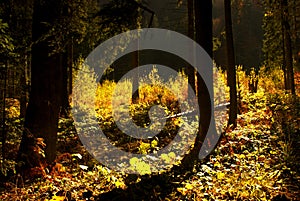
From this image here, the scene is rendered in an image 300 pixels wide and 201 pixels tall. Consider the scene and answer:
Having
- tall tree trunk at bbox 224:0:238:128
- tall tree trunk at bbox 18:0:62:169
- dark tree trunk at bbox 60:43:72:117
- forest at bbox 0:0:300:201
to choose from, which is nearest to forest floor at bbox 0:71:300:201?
forest at bbox 0:0:300:201

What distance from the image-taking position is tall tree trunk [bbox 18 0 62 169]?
680 cm

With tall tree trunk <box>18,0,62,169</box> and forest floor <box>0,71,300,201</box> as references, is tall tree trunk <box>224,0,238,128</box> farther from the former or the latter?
tall tree trunk <box>18,0,62,169</box>

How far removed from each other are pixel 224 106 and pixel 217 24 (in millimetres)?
62680

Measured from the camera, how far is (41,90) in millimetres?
6945

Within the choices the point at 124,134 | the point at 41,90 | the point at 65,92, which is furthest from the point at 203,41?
the point at 65,92

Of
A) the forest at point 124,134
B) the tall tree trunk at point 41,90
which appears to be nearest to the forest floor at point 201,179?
the forest at point 124,134

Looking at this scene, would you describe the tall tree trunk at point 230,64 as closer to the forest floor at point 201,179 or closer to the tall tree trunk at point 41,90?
the forest floor at point 201,179

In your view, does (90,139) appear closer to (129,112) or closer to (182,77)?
(129,112)

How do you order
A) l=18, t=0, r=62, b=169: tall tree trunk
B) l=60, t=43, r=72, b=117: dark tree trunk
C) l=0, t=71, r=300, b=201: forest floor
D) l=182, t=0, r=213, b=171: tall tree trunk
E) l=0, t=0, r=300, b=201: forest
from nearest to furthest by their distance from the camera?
1. l=0, t=71, r=300, b=201: forest floor
2. l=0, t=0, r=300, b=201: forest
3. l=18, t=0, r=62, b=169: tall tree trunk
4. l=182, t=0, r=213, b=171: tall tree trunk
5. l=60, t=43, r=72, b=117: dark tree trunk

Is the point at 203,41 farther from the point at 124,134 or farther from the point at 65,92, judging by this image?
the point at 65,92

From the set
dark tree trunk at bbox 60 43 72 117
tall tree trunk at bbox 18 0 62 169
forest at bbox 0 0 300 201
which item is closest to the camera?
forest at bbox 0 0 300 201

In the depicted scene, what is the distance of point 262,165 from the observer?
21.6 ft

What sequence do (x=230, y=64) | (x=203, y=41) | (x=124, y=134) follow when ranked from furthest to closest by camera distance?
(x=230, y=64) → (x=124, y=134) → (x=203, y=41)

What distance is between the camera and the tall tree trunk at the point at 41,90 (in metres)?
6.80
